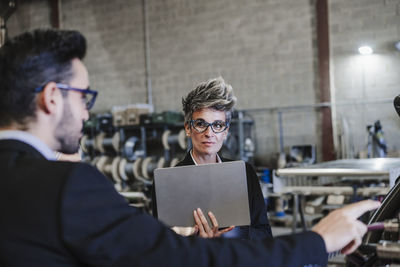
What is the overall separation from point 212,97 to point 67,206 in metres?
1.13

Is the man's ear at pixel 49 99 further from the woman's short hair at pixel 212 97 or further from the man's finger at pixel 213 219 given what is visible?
the woman's short hair at pixel 212 97

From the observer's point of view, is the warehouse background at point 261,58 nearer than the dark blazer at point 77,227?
No

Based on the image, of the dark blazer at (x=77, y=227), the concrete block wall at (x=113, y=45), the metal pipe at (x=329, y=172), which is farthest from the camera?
the concrete block wall at (x=113, y=45)

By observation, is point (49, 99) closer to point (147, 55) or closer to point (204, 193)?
point (204, 193)

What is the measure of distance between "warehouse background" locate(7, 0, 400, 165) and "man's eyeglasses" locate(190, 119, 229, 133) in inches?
192

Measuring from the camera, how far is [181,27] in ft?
25.0

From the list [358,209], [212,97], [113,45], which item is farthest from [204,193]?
[113,45]

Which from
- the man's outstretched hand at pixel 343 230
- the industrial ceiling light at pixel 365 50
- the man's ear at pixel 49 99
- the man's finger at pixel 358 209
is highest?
the industrial ceiling light at pixel 365 50

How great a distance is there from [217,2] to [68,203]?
273 inches

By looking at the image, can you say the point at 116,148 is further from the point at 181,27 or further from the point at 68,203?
the point at 68,203

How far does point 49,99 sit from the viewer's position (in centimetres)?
92

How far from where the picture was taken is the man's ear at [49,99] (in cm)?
92

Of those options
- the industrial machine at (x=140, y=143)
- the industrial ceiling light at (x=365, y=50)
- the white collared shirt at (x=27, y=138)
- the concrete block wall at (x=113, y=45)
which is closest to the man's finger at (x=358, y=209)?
the white collared shirt at (x=27, y=138)

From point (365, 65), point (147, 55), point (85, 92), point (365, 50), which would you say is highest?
point (147, 55)
